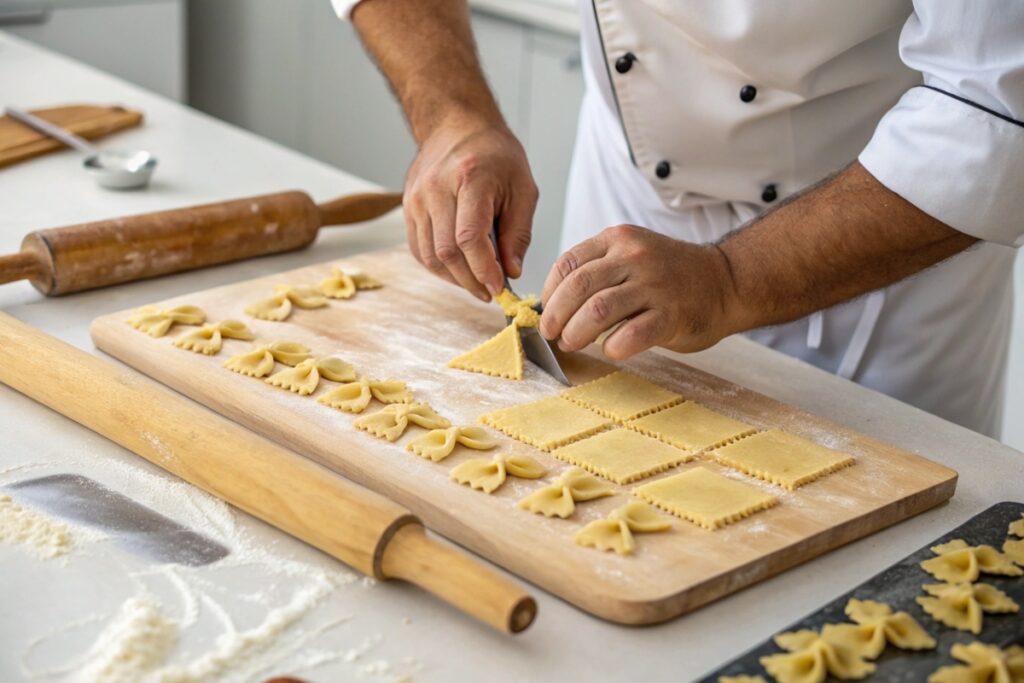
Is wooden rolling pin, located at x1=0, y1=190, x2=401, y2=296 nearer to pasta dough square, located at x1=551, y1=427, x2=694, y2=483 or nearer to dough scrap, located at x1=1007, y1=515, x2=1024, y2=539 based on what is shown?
pasta dough square, located at x1=551, y1=427, x2=694, y2=483

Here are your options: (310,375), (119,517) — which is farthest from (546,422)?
(119,517)

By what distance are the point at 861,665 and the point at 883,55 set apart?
3.40 ft

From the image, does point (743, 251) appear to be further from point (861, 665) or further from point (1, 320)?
point (1, 320)

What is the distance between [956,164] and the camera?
1.49 meters

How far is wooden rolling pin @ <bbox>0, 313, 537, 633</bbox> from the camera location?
1.13 meters

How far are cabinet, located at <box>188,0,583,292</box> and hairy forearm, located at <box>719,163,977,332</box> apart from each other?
7.95ft

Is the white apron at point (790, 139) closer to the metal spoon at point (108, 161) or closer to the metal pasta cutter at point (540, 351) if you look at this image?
the metal pasta cutter at point (540, 351)

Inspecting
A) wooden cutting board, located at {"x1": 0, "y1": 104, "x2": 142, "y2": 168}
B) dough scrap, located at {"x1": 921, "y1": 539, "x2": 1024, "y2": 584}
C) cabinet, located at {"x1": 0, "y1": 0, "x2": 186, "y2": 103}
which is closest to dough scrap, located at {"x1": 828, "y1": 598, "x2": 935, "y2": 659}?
dough scrap, located at {"x1": 921, "y1": 539, "x2": 1024, "y2": 584}

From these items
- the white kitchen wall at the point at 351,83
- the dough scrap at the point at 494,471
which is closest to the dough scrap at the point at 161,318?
the dough scrap at the point at 494,471

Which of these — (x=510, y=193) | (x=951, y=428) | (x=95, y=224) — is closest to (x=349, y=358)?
(x=510, y=193)

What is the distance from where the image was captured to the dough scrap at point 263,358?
1585 mm

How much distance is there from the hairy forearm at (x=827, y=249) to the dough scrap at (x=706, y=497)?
303mm

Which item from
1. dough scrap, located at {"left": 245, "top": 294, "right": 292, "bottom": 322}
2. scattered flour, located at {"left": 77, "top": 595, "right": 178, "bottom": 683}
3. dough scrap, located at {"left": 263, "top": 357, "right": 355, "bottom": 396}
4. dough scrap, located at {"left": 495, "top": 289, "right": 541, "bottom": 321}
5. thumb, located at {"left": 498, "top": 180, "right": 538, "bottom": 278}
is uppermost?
thumb, located at {"left": 498, "top": 180, "right": 538, "bottom": 278}

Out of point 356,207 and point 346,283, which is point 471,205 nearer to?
point 346,283
